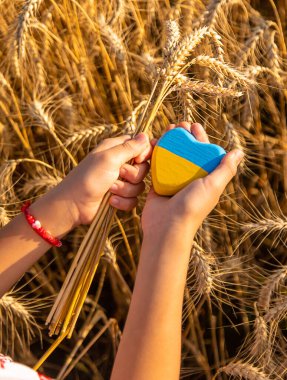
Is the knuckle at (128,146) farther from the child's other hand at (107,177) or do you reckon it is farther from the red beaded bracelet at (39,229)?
the red beaded bracelet at (39,229)

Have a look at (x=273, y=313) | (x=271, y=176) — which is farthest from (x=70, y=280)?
(x=271, y=176)

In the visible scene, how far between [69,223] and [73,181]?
3.1 inches

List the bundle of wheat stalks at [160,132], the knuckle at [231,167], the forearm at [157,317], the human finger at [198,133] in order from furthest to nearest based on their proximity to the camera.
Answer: the bundle of wheat stalks at [160,132] → the human finger at [198,133] → the knuckle at [231,167] → the forearm at [157,317]

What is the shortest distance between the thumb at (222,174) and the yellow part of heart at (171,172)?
1.3 inches

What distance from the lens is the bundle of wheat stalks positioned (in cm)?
150

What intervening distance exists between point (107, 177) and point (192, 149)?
140mm

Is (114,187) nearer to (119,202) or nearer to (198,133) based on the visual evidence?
(119,202)

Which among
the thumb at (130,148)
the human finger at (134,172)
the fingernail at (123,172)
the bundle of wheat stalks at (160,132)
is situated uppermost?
the thumb at (130,148)

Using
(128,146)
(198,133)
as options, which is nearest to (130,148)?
(128,146)

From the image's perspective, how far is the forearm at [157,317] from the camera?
875 millimetres

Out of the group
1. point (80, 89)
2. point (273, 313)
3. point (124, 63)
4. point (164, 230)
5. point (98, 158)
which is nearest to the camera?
point (164, 230)

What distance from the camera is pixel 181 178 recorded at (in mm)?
1012

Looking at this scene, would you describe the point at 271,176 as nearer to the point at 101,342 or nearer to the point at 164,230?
Result: the point at 101,342

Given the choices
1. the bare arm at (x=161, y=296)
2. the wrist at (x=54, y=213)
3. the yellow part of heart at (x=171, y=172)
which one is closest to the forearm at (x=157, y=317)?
the bare arm at (x=161, y=296)
